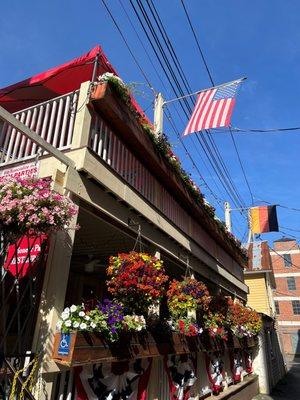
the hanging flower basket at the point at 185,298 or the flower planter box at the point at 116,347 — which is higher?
the hanging flower basket at the point at 185,298

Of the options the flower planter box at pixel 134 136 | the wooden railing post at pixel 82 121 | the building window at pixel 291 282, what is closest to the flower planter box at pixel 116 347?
the wooden railing post at pixel 82 121

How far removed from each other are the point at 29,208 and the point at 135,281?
6.60 feet

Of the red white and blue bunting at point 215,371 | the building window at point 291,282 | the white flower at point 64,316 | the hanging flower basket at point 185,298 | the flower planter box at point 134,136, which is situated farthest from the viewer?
the building window at point 291,282

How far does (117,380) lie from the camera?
18.4 feet

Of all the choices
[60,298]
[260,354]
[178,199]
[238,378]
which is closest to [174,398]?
[60,298]

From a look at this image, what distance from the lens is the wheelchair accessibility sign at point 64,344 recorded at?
4.38m

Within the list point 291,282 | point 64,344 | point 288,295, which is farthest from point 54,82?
point 291,282

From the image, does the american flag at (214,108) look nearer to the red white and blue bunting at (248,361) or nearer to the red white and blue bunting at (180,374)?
the red white and blue bunting at (180,374)

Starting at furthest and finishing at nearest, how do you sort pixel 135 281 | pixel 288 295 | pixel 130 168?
pixel 288 295, pixel 130 168, pixel 135 281

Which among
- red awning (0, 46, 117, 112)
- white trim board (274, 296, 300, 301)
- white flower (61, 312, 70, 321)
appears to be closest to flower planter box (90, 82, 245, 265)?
red awning (0, 46, 117, 112)

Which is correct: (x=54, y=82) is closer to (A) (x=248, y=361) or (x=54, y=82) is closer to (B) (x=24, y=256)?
(B) (x=24, y=256)

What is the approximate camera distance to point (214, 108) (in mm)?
8398

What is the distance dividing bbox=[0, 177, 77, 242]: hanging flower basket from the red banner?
1.56 feet

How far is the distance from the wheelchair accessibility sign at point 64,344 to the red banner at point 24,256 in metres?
0.98
